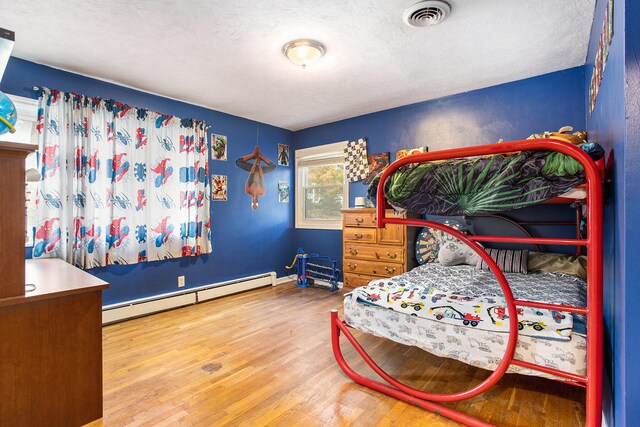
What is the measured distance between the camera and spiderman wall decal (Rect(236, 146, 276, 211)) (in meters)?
4.37

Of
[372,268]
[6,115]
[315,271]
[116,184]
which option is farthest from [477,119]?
[116,184]

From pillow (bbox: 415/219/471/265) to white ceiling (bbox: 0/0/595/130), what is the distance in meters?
1.44

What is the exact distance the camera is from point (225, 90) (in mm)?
3365

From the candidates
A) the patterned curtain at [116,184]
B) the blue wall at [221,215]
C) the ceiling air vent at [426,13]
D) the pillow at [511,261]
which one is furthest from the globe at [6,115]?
the pillow at [511,261]

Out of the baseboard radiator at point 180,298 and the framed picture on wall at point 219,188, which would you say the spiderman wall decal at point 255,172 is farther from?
the baseboard radiator at point 180,298

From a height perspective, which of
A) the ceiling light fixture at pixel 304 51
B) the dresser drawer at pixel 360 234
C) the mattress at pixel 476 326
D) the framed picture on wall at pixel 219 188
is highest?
the ceiling light fixture at pixel 304 51

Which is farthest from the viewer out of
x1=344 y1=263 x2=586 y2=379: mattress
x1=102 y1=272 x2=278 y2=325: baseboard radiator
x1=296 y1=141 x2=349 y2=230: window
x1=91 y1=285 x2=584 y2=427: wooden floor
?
x1=296 y1=141 x2=349 y2=230: window

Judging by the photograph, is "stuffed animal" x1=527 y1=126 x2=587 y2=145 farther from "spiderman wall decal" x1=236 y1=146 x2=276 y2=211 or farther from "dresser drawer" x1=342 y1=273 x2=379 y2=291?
"spiderman wall decal" x1=236 y1=146 x2=276 y2=211

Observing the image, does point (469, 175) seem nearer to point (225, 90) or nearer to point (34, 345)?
point (34, 345)

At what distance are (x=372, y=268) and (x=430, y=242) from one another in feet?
2.30

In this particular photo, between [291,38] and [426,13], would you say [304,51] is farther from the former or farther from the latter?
[426,13]

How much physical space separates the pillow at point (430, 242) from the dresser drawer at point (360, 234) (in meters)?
Result: 0.50

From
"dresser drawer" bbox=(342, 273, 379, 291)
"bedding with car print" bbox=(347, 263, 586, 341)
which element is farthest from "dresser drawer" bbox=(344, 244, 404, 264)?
"bedding with car print" bbox=(347, 263, 586, 341)

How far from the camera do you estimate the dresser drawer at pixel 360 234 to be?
12.0 feet
